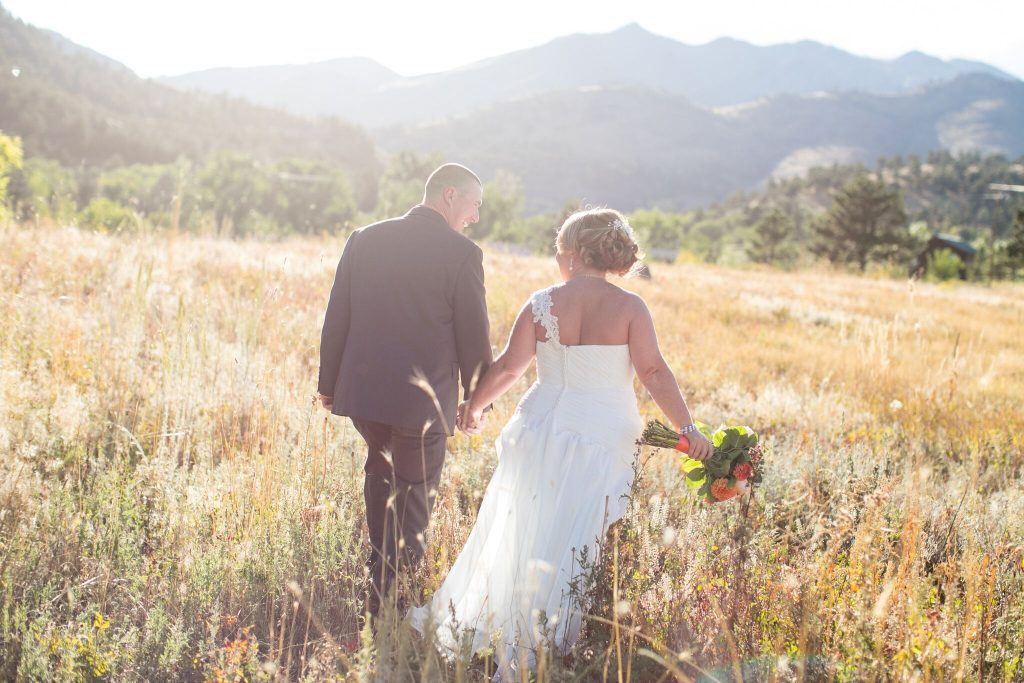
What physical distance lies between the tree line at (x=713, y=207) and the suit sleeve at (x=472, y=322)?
8.71m

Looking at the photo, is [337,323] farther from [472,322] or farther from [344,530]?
[344,530]

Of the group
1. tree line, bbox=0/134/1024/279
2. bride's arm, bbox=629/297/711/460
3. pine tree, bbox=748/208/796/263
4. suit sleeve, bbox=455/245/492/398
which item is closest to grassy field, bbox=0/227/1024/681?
bride's arm, bbox=629/297/711/460

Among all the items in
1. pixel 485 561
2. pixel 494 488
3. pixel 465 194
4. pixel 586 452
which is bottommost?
pixel 485 561

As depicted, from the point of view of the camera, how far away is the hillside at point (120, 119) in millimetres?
76812

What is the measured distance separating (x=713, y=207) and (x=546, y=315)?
396 feet

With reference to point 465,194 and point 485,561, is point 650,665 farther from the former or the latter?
point 465,194

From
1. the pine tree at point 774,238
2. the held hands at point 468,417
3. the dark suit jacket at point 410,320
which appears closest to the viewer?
the dark suit jacket at point 410,320

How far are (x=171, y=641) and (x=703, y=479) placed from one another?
7.68 ft

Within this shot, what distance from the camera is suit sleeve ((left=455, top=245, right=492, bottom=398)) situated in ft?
10.7

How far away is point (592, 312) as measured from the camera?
316 cm

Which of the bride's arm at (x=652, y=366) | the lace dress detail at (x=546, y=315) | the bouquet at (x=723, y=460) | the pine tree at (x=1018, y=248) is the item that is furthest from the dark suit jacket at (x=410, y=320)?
the pine tree at (x=1018, y=248)

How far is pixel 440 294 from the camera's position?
10.7ft

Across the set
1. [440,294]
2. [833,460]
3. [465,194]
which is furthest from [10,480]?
[833,460]

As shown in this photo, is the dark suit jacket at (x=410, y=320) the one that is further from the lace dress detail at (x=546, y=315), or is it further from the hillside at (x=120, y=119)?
the hillside at (x=120, y=119)
